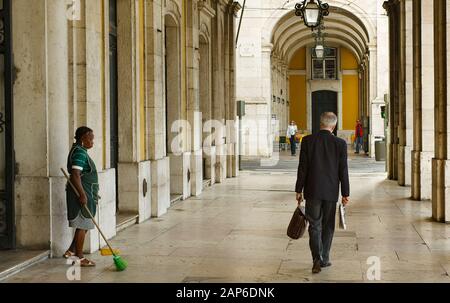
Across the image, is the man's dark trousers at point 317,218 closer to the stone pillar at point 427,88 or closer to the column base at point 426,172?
the column base at point 426,172

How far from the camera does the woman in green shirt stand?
840cm

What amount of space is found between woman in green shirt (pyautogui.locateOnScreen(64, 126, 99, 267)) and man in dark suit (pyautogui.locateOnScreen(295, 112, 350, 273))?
223cm

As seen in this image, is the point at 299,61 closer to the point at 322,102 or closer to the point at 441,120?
the point at 322,102

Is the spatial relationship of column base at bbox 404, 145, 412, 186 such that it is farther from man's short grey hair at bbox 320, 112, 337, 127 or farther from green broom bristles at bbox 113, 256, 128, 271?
green broom bristles at bbox 113, 256, 128, 271

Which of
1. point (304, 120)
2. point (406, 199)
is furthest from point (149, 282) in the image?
point (304, 120)

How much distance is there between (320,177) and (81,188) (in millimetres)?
2496

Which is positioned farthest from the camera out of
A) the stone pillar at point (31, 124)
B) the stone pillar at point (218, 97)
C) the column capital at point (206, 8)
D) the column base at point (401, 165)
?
the stone pillar at point (218, 97)

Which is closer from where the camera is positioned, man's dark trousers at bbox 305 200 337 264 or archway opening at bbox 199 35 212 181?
man's dark trousers at bbox 305 200 337 264

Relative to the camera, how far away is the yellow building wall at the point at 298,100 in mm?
52188

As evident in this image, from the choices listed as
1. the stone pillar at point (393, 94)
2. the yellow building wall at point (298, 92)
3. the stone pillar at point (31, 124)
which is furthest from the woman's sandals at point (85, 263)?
the yellow building wall at point (298, 92)

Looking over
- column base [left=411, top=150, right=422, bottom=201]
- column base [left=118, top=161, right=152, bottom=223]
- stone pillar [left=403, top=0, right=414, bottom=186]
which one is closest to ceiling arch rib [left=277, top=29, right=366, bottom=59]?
stone pillar [left=403, top=0, right=414, bottom=186]

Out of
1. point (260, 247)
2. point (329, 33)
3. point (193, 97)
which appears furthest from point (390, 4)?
point (329, 33)

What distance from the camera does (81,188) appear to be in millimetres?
8375

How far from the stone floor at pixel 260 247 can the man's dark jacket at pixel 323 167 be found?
2.80ft
